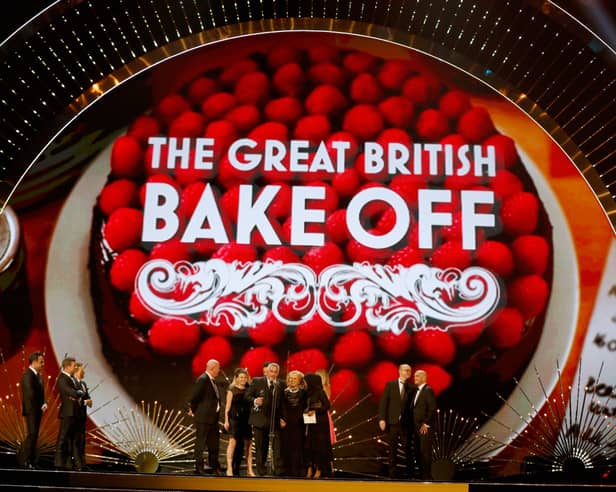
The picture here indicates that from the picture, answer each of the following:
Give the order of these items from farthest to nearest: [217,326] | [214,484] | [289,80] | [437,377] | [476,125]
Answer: [289,80], [476,125], [217,326], [437,377], [214,484]

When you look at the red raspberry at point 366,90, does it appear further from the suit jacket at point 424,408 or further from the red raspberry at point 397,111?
the suit jacket at point 424,408

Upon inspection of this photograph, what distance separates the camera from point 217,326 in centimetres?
557

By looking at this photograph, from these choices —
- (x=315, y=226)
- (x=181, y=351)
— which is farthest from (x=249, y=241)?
(x=181, y=351)

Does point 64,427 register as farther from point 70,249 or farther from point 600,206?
point 600,206

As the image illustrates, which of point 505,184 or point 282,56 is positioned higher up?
point 282,56

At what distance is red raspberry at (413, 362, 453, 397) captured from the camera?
546cm

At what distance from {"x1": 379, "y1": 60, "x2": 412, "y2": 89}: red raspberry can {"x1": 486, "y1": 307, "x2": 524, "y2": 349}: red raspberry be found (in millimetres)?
1880

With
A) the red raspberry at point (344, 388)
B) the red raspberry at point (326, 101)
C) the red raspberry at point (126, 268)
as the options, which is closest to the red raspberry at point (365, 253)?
the red raspberry at point (344, 388)

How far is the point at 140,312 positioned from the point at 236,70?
6.44ft

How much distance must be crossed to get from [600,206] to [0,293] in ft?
14.1

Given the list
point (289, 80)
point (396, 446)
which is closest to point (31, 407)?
point (396, 446)

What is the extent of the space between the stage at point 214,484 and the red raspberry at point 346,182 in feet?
6.86

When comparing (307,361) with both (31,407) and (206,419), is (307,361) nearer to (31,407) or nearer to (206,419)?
(206,419)

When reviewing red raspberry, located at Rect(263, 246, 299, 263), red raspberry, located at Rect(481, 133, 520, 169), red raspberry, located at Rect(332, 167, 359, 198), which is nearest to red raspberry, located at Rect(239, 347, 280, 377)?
red raspberry, located at Rect(263, 246, 299, 263)
